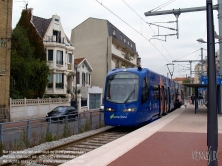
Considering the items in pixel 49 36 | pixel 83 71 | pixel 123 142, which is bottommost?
pixel 123 142

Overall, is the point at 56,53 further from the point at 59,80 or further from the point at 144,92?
the point at 144,92

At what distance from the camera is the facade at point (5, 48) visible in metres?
25.9

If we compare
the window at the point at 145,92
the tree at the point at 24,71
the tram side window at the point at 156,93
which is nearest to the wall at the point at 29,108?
the tree at the point at 24,71

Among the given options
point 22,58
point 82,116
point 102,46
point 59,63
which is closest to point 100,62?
point 102,46

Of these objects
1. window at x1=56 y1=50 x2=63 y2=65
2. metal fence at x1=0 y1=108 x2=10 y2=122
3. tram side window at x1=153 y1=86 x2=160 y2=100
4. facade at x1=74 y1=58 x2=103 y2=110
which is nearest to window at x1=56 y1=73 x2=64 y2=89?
window at x1=56 y1=50 x2=63 y2=65

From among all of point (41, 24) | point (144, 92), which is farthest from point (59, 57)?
point (144, 92)

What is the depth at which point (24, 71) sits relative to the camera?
3164cm

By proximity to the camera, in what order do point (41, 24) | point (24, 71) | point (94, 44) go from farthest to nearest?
point (94, 44) < point (41, 24) < point (24, 71)

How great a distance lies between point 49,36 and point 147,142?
3302cm

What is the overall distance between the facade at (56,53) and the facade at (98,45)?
10.1 meters

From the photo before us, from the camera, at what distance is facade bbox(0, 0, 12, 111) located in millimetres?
25938

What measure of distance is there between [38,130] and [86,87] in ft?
106

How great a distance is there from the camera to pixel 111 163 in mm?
6832

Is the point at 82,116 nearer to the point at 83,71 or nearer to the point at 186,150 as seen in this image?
the point at 186,150
